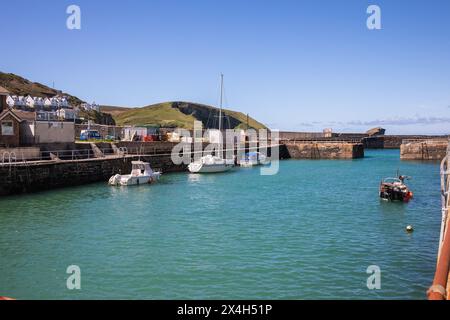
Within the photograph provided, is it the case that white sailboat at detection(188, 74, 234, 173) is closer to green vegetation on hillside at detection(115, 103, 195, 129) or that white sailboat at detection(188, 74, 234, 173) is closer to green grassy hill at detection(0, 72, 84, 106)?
green grassy hill at detection(0, 72, 84, 106)

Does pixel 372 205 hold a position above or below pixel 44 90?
below

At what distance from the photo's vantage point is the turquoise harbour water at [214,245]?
15.9 metres

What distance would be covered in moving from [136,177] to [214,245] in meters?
26.0

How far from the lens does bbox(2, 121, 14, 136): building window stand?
4338 centimetres

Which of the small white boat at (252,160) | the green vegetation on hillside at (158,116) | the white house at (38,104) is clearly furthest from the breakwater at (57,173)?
the green vegetation on hillside at (158,116)

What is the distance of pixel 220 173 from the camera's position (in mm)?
60906

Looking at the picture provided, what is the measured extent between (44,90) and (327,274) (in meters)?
136

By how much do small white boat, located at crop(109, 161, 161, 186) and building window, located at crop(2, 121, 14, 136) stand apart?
10.9 metres

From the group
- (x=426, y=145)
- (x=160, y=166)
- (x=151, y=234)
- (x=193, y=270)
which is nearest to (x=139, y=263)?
(x=193, y=270)

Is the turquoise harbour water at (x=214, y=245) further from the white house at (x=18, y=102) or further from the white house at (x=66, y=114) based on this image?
the white house at (x=18, y=102)

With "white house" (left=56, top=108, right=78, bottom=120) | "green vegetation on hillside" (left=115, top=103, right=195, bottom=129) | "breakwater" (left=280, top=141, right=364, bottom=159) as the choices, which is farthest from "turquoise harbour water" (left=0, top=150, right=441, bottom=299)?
"green vegetation on hillside" (left=115, top=103, right=195, bottom=129)

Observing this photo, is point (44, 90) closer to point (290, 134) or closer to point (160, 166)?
point (290, 134)

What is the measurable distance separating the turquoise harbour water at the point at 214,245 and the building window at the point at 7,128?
9075 millimetres

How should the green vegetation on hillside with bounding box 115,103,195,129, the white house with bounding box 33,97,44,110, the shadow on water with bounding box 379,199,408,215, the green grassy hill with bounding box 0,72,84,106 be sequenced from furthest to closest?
the green vegetation on hillside with bounding box 115,103,195,129 → the green grassy hill with bounding box 0,72,84,106 → the white house with bounding box 33,97,44,110 → the shadow on water with bounding box 379,199,408,215
